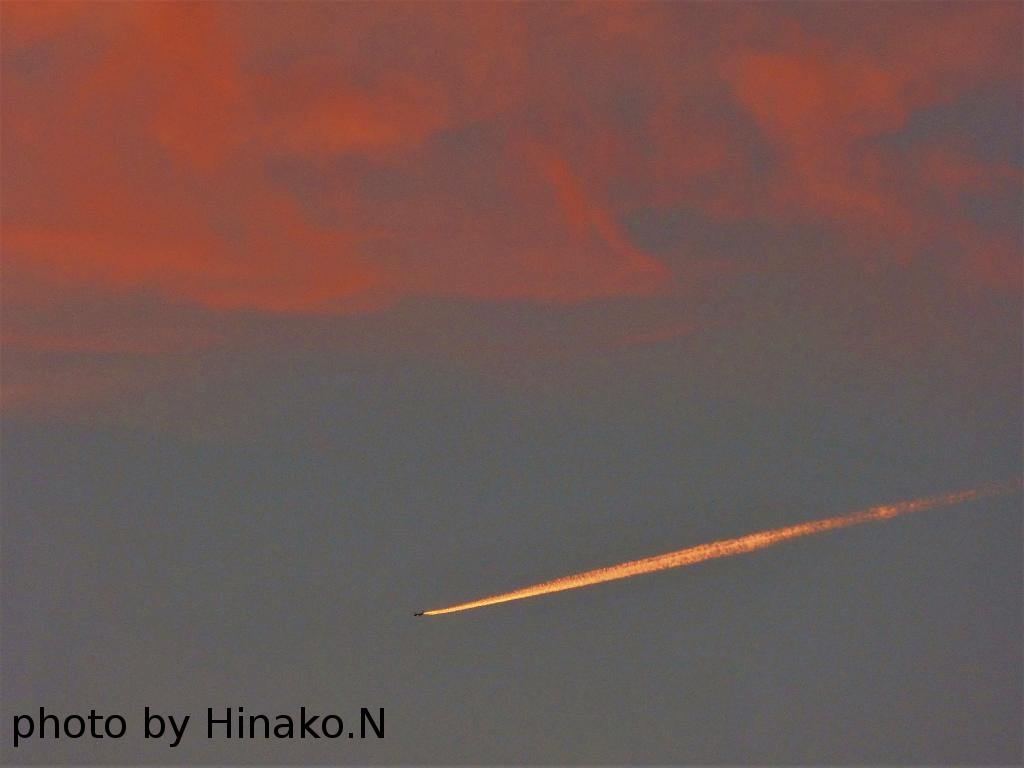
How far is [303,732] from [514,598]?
839 inches

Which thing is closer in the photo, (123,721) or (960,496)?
(960,496)

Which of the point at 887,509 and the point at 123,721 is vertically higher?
the point at 887,509

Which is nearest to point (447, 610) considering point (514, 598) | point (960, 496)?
point (514, 598)

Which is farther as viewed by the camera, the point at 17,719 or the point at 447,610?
the point at 17,719

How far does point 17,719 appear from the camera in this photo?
119812 millimetres

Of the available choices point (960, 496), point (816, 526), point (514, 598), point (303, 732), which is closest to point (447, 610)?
point (514, 598)

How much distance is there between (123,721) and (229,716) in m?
8.22

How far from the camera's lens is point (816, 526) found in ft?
353

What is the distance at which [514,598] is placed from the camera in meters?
105

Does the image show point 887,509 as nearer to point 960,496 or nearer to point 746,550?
point 960,496

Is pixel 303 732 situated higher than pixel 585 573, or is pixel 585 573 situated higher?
pixel 585 573

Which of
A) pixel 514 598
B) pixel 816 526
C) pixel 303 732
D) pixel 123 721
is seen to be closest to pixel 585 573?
pixel 514 598

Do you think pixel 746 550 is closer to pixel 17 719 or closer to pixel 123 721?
pixel 123 721

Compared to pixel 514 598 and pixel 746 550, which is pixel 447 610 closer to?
pixel 514 598
